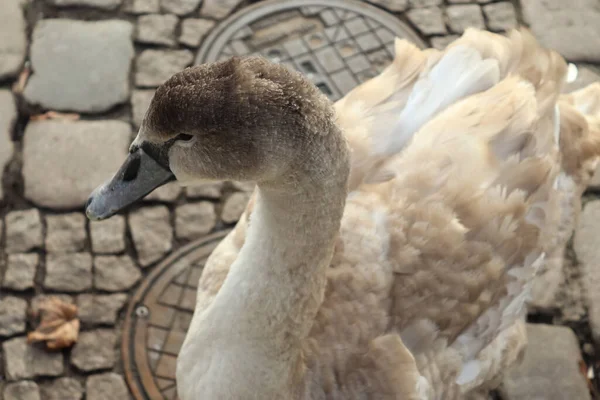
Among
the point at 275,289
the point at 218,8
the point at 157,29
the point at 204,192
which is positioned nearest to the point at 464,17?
the point at 218,8

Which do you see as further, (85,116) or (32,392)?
(85,116)

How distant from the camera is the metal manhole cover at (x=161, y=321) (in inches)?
114

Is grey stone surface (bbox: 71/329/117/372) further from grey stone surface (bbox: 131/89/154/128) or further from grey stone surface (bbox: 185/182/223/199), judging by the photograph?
grey stone surface (bbox: 131/89/154/128)

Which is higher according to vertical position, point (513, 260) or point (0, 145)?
point (513, 260)

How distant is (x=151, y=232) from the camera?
128 inches

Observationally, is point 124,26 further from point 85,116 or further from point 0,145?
point 0,145

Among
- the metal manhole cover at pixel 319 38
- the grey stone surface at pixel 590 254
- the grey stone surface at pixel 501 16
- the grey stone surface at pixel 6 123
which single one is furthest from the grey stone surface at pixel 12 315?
the grey stone surface at pixel 501 16

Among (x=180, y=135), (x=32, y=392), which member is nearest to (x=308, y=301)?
(x=180, y=135)

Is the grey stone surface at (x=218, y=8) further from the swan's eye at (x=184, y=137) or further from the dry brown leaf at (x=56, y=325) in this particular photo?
the swan's eye at (x=184, y=137)

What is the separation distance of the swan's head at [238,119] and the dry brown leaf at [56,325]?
5.13 ft

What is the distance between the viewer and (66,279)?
3.12 meters

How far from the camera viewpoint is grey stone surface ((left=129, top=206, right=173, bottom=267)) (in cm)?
321

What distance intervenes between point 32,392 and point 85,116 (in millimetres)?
1409

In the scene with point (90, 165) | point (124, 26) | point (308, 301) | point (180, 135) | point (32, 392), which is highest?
point (180, 135)
